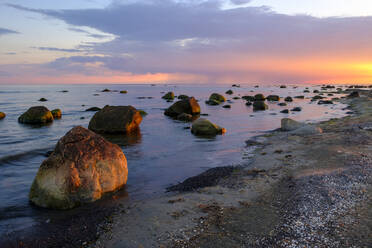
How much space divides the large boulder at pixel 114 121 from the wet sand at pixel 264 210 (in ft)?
43.5

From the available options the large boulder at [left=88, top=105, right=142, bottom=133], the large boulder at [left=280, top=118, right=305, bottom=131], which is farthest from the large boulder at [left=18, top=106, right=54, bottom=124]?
the large boulder at [left=280, top=118, right=305, bottom=131]

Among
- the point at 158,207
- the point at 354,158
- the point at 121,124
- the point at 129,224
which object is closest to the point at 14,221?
the point at 129,224

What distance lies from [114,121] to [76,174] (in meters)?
14.6

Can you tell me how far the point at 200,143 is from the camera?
1941 centimetres

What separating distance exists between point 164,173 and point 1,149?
43.5 feet

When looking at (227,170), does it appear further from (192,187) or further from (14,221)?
(14,221)

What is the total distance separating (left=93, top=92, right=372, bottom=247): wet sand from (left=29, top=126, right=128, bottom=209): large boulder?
5.66ft

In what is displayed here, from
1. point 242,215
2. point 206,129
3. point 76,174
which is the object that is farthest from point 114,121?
point 242,215

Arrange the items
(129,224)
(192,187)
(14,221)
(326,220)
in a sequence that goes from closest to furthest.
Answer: (326,220) < (129,224) < (14,221) < (192,187)

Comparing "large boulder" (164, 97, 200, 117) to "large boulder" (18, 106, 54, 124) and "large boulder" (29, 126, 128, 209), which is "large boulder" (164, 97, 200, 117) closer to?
"large boulder" (18, 106, 54, 124)

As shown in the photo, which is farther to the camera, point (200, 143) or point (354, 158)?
point (200, 143)

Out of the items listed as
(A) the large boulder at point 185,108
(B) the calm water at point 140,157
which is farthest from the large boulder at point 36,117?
(A) the large boulder at point 185,108

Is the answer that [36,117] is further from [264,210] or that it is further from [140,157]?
[264,210]

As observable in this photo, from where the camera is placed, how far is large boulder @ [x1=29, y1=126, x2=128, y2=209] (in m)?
8.92
